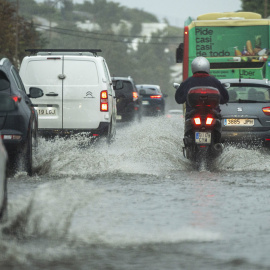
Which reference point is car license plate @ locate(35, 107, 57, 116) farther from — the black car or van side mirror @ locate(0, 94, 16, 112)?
van side mirror @ locate(0, 94, 16, 112)

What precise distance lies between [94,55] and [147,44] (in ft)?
569

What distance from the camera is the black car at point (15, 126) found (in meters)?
12.5

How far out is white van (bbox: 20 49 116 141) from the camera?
17.8 m

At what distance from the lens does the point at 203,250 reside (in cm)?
695

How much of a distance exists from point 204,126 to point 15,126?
2757 mm

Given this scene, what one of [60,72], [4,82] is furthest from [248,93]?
[4,82]

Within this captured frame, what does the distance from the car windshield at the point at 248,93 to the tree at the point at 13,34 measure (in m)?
28.1

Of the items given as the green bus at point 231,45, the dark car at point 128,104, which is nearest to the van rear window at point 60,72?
the green bus at point 231,45

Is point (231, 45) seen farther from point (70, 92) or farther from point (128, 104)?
point (70, 92)

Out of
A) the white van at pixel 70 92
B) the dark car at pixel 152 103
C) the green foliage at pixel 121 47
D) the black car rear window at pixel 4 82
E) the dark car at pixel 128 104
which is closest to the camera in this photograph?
the black car rear window at pixel 4 82

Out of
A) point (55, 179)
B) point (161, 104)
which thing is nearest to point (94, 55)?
point (55, 179)

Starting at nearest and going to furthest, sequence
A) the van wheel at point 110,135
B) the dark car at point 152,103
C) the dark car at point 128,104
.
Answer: the van wheel at point 110,135, the dark car at point 128,104, the dark car at point 152,103

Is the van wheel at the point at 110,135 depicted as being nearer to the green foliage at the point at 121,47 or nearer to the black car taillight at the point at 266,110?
the black car taillight at the point at 266,110

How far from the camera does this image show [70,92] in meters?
17.8
